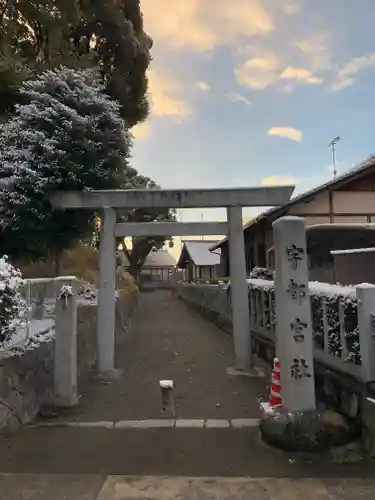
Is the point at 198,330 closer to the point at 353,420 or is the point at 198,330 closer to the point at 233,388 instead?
the point at 233,388

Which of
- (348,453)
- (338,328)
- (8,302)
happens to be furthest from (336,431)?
(8,302)

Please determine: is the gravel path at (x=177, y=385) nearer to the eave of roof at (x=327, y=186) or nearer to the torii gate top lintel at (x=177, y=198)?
the torii gate top lintel at (x=177, y=198)

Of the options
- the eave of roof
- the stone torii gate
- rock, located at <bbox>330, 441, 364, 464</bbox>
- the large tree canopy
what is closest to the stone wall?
the stone torii gate

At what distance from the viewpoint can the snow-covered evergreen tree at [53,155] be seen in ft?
35.9

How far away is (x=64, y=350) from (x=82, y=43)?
14596mm

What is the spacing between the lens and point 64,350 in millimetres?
7543

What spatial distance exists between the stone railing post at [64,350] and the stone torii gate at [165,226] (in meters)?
2.40

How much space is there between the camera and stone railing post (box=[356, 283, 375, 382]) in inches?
204

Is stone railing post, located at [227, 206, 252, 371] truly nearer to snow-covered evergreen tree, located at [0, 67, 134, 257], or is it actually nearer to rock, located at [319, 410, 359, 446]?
snow-covered evergreen tree, located at [0, 67, 134, 257]

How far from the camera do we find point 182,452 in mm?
5609

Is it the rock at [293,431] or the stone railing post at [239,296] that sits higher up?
the stone railing post at [239,296]

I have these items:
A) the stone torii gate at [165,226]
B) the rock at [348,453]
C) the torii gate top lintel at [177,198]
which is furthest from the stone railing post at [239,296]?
the rock at [348,453]

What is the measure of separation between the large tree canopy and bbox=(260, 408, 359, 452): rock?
11620 mm

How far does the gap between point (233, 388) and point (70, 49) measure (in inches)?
560
